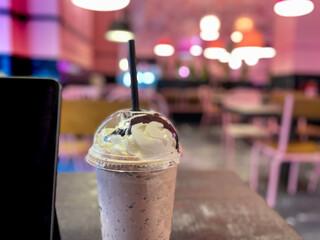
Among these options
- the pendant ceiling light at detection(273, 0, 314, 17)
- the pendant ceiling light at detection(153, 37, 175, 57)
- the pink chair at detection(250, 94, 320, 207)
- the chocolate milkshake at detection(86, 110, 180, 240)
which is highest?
the pendant ceiling light at detection(153, 37, 175, 57)

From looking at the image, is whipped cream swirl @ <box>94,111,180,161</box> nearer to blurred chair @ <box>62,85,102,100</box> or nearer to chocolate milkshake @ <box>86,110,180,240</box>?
chocolate milkshake @ <box>86,110,180,240</box>

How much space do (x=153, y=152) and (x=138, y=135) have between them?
0.12ft

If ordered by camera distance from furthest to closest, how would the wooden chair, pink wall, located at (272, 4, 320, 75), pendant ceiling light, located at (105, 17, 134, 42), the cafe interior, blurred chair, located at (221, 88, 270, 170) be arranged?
pink wall, located at (272, 4, 320, 75)
pendant ceiling light, located at (105, 17, 134, 42)
blurred chair, located at (221, 88, 270, 170)
the cafe interior
the wooden chair

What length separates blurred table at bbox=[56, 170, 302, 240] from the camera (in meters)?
0.57

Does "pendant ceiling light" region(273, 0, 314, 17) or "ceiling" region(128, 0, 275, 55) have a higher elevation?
"ceiling" region(128, 0, 275, 55)

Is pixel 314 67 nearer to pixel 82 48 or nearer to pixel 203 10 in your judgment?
pixel 203 10

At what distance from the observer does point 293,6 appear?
2.71 m

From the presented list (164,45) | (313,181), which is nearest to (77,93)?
(313,181)

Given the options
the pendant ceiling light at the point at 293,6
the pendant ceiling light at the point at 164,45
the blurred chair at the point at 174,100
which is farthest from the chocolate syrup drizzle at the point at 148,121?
the pendant ceiling light at the point at 164,45

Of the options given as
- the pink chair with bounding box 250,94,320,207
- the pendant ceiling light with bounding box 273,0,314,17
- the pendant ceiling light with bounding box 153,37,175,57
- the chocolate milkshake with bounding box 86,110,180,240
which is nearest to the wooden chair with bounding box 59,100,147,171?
the pink chair with bounding box 250,94,320,207

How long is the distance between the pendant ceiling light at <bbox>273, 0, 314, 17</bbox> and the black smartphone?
8.76 ft

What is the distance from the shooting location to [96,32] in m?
8.66

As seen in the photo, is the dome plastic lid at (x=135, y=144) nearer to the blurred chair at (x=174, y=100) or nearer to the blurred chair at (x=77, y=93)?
the blurred chair at (x=77, y=93)

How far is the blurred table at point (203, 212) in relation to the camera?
57 cm
